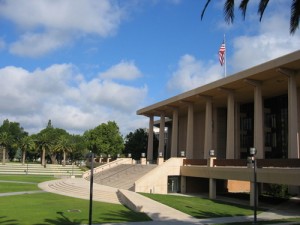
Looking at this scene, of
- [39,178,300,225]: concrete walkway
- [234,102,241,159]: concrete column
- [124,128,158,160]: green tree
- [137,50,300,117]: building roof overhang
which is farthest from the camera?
[124,128,158,160]: green tree

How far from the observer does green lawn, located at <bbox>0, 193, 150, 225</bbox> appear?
23062 millimetres

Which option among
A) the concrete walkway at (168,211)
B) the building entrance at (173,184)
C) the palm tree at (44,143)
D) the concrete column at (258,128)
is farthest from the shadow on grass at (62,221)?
the palm tree at (44,143)

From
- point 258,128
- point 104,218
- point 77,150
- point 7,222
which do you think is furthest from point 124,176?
point 77,150

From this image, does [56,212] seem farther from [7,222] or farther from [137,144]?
[137,144]

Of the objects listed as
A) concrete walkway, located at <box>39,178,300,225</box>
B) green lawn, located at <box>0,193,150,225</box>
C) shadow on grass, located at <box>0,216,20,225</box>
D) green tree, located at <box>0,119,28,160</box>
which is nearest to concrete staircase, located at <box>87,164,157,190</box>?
concrete walkway, located at <box>39,178,300,225</box>

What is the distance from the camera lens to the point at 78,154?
125 meters

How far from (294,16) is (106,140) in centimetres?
6899

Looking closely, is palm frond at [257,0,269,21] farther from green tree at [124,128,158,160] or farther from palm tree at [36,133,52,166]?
palm tree at [36,133,52,166]

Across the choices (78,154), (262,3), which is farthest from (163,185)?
(78,154)

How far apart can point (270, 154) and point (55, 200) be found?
2525 centimetres

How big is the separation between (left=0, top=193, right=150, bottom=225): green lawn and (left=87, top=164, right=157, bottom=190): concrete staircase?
9693 millimetres

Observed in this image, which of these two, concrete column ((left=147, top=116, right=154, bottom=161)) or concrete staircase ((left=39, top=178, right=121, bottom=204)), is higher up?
concrete column ((left=147, top=116, right=154, bottom=161))

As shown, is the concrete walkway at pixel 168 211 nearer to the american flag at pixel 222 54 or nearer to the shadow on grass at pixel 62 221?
the shadow on grass at pixel 62 221

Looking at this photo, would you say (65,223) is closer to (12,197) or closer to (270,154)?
(12,197)
